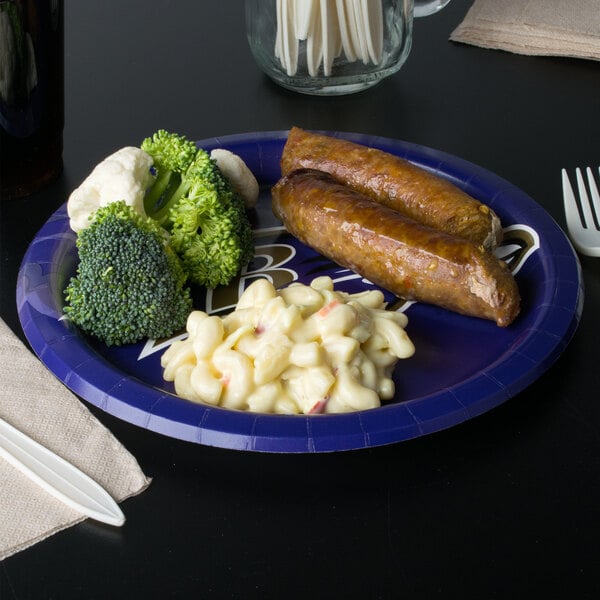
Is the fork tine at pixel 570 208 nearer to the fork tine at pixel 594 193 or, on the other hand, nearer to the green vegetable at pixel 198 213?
the fork tine at pixel 594 193

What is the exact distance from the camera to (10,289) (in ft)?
6.44

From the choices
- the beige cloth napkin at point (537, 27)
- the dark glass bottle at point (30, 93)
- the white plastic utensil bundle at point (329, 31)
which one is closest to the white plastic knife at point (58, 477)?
the dark glass bottle at point (30, 93)

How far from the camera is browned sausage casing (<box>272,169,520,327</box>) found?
1.73 m

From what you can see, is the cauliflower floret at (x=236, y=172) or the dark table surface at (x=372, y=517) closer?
the dark table surface at (x=372, y=517)

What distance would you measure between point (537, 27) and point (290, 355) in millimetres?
1802

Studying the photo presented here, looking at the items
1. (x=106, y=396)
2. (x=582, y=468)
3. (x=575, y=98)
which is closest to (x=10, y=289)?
(x=106, y=396)

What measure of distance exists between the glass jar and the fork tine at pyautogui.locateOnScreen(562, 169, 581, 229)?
2.10 ft

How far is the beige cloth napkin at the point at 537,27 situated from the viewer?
286 cm

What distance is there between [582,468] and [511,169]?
43.1 inches

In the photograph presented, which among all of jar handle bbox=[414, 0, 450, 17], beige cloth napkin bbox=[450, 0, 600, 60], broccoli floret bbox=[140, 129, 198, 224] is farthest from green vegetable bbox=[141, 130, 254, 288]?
beige cloth napkin bbox=[450, 0, 600, 60]

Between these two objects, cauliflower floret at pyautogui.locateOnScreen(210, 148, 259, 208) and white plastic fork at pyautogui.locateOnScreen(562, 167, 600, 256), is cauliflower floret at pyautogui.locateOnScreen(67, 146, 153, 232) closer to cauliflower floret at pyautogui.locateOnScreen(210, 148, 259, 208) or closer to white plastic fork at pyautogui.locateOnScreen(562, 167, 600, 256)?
cauliflower floret at pyautogui.locateOnScreen(210, 148, 259, 208)

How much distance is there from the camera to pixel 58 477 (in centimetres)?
147

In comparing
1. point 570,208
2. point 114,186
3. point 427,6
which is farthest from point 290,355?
point 427,6

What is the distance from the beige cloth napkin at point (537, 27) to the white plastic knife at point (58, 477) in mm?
2062
